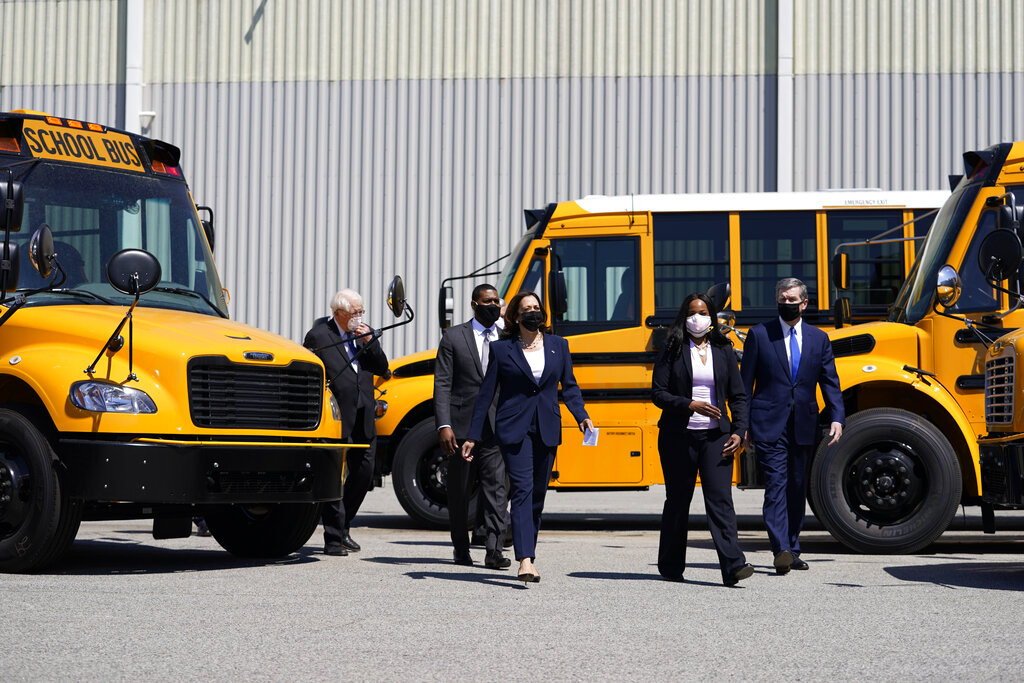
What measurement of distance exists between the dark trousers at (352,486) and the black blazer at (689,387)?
2531 mm

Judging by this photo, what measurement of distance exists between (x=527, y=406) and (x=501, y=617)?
1865 millimetres

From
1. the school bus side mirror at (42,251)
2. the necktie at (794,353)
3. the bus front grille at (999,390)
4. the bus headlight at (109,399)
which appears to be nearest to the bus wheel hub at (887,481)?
the bus front grille at (999,390)

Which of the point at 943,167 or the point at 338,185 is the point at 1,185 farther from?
the point at 943,167

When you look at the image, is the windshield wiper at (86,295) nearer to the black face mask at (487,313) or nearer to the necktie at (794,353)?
the black face mask at (487,313)

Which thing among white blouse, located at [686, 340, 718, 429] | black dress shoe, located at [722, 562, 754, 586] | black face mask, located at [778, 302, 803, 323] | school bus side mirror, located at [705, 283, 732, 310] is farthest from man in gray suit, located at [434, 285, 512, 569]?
school bus side mirror, located at [705, 283, 732, 310]

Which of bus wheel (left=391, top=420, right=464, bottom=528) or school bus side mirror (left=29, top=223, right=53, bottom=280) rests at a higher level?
school bus side mirror (left=29, top=223, right=53, bottom=280)

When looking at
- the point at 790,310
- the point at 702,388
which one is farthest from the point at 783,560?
the point at 790,310

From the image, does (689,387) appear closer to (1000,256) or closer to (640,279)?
(1000,256)

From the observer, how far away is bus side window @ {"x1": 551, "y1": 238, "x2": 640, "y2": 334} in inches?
487

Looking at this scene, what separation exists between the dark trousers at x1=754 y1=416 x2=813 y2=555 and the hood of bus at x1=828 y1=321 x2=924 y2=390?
149 centimetres

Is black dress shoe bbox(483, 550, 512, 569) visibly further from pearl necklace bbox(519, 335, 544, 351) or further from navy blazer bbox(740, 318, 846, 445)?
navy blazer bbox(740, 318, 846, 445)

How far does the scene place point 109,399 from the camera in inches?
328

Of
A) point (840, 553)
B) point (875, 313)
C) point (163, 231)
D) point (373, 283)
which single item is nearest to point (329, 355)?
point (163, 231)

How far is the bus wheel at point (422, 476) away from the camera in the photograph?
1239 cm
